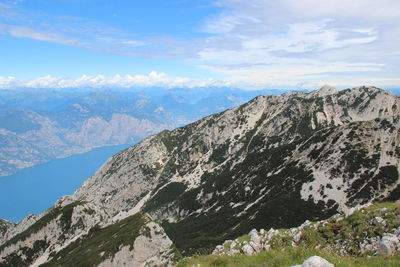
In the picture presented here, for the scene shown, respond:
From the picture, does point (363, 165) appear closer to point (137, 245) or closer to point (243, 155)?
point (137, 245)

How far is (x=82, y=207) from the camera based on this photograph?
11688 cm

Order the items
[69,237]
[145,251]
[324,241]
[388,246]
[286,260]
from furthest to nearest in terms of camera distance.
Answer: [69,237] → [145,251] → [324,241] → [388,246] → [286,260]

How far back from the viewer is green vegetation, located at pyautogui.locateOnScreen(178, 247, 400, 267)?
39.3 ft

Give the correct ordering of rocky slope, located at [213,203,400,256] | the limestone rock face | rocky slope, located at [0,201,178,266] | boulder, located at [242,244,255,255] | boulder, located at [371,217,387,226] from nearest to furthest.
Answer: rocky slope, located at [213,203,400,256] → boulder, located at [371,217,387,226] → boulder, located at [242,244,255,255] → the limestone rock face → rocky slope, located at [0,201,178,266]

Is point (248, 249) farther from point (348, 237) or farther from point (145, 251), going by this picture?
point (145, 251)

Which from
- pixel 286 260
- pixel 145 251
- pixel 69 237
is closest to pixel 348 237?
pixel 286 260

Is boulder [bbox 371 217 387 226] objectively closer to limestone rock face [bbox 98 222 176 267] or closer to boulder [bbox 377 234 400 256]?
boulder [bbox 377 234 400 256]

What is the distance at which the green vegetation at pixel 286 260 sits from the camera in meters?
12.0

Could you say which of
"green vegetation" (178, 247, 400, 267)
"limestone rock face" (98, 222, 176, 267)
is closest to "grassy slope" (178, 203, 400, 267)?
"green vegetation" (178, 247, 400, 267)

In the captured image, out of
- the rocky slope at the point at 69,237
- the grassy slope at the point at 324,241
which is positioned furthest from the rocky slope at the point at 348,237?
the rocky slope at the point at 69,237

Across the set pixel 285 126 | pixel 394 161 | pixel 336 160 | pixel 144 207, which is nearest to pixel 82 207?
pixel 144 207

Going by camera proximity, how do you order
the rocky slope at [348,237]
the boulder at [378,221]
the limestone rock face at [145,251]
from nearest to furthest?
1. the rocky slope at [348,237]
2. the boulder at [378,221]
3. the limestone rock face at [145,251]

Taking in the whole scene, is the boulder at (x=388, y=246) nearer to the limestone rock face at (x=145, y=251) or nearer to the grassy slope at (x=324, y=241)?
the grassy slope at (x=324, y=241)

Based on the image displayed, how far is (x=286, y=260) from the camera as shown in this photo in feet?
41.8
